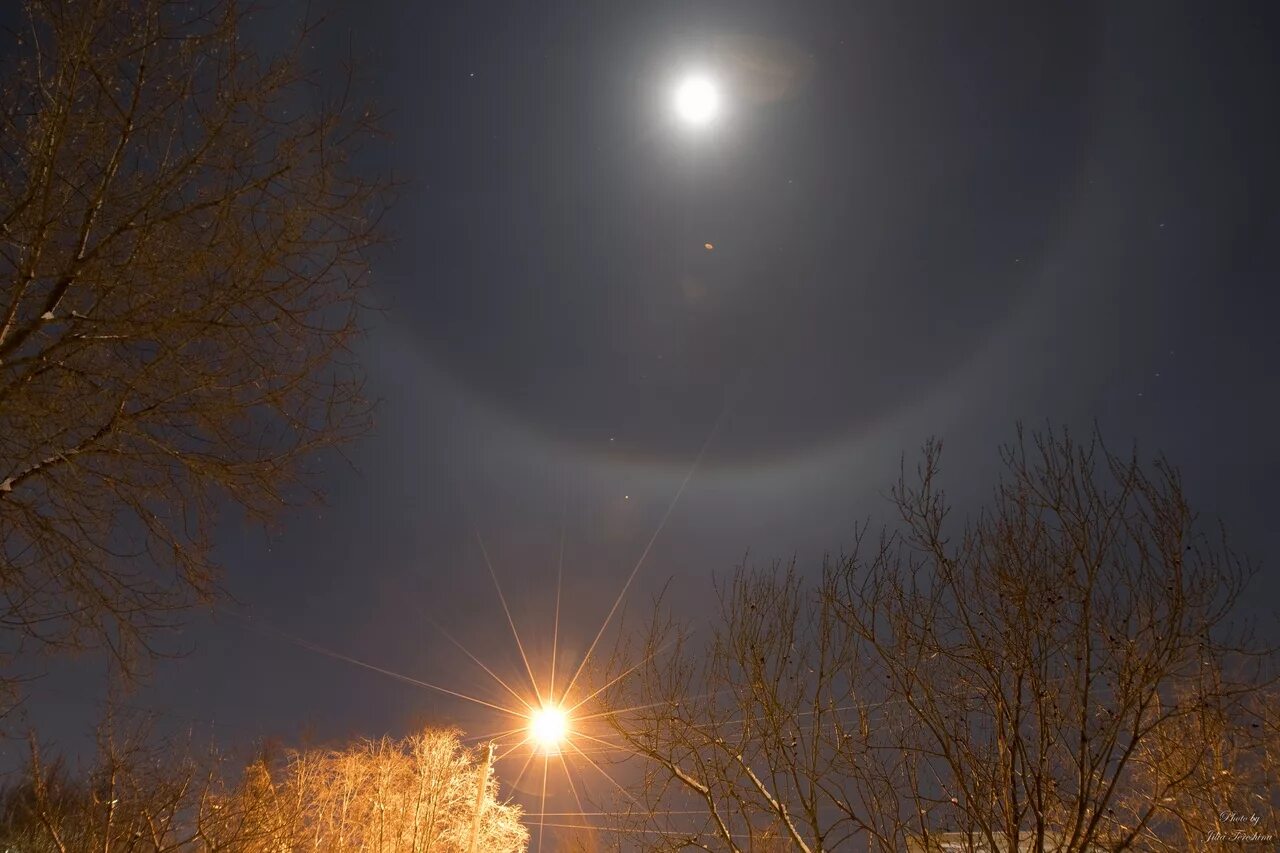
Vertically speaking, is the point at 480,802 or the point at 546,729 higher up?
the point at 546,729

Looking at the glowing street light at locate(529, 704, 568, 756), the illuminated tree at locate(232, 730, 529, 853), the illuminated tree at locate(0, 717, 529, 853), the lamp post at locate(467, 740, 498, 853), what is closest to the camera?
the illuminated tree at locate(0, 717, 529, 853)

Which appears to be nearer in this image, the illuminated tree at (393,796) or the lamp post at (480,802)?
the lamp post at (480,802)

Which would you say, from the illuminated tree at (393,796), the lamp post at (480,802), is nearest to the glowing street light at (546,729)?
the lamp post at (480,802)

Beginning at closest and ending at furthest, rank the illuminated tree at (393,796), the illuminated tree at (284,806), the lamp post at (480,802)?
the illuminated tree at (284,806), the lamp post at (480,802), the illuminated tree at (393,796)

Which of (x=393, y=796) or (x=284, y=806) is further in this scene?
(x=393, y=796)

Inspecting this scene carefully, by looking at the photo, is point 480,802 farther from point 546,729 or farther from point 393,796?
point 393,796

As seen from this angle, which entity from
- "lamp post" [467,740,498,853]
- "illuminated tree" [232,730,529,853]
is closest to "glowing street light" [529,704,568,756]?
"lamp post" [467,740,498,853]

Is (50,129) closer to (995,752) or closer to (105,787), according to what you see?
(105,787)

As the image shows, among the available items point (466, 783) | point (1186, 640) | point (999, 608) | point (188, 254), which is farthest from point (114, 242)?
point (466, 783)

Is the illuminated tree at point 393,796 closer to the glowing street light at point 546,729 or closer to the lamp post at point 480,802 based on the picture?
the lamp post at point 480,802

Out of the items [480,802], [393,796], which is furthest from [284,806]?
[393,796]

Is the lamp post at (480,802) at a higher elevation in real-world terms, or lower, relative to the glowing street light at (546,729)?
lower

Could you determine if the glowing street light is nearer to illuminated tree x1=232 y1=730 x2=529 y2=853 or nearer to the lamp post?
the lamp post

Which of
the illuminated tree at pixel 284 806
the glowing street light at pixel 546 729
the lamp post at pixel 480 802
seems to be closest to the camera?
the illuminated tree at pixel 284 806
